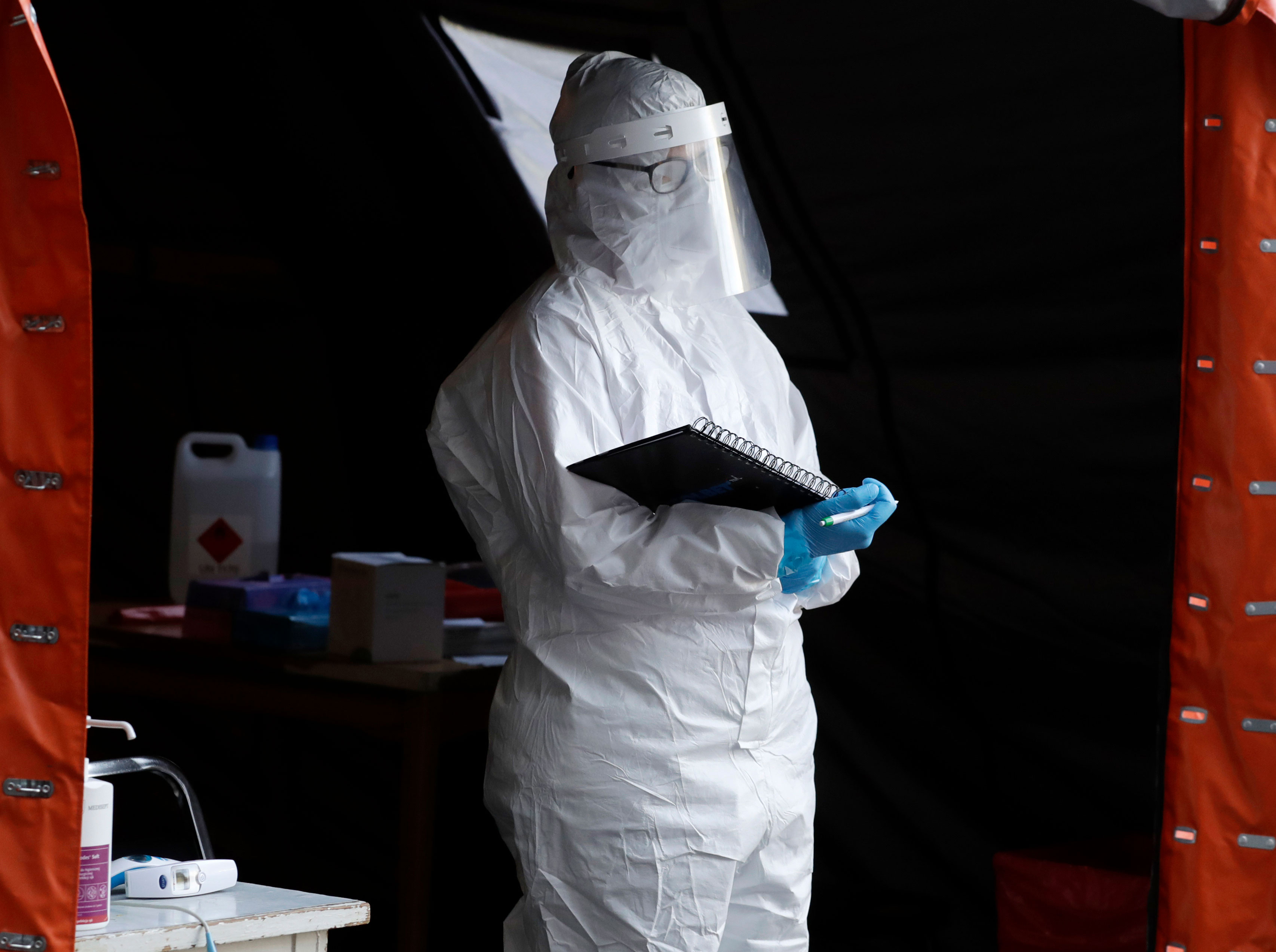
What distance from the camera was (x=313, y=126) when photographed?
3.01m

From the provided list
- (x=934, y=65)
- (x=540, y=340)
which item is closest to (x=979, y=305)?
(x=934, y=65)

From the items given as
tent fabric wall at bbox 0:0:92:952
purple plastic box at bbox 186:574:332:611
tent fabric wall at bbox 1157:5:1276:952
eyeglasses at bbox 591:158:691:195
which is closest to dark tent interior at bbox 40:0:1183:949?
tent fabric wall at bbox 1157:5:1276:952

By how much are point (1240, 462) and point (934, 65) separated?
0.84m

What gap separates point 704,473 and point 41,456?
657 millimetres

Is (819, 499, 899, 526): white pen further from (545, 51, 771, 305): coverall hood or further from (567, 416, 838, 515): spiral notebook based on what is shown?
(545, 51, 771, 305): coverall hood

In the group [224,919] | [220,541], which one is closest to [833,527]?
[224,919]

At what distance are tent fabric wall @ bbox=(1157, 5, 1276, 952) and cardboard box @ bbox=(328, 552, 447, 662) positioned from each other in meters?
1.25

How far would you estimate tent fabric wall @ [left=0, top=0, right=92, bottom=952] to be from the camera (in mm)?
1187

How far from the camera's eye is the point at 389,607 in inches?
93.8

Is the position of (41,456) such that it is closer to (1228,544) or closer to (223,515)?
(1228,544)

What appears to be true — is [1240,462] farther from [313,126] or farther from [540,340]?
[313,126]

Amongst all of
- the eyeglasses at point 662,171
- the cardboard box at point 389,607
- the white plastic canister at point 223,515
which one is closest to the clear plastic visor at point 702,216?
the eyeglasses at point 662,171

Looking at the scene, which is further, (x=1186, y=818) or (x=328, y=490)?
(x=328, y=490)

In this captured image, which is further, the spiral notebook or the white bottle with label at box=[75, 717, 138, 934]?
the spiral notebook
